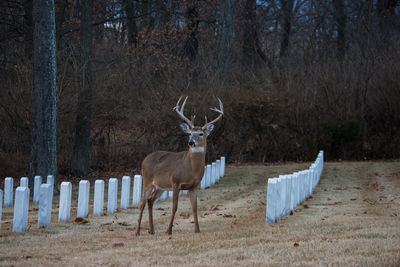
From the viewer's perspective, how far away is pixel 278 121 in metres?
25.6

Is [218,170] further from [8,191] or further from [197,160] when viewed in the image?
[197,160]

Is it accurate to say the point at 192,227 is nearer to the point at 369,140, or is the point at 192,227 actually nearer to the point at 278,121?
the point at 278,121

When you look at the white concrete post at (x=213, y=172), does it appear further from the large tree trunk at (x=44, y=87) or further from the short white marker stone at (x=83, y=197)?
the short white marker stone at (x=83, y=197)

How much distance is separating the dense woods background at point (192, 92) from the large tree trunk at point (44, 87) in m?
3.25

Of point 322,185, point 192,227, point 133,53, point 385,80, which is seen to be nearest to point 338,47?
point 385,80

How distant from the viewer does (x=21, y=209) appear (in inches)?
352

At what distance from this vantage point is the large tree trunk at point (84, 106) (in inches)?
790

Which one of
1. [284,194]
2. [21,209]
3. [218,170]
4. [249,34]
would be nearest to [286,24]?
[249,34]

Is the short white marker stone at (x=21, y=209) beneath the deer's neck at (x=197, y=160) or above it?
beneath

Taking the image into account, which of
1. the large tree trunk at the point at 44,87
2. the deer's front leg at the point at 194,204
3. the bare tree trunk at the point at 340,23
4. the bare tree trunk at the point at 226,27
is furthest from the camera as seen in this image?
the bare tree trunk at the point at 340,23

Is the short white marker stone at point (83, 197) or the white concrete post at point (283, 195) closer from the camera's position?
the white concrete post at point (283, 195)

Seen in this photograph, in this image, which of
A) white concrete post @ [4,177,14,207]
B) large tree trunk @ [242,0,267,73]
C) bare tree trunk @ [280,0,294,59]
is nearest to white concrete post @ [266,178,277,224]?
white concrete post @ [4,177,14,207]

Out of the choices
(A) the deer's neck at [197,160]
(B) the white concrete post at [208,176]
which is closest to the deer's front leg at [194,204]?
(A) the deer's neck at [197,160]

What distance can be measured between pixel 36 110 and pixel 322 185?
29.3 feet
